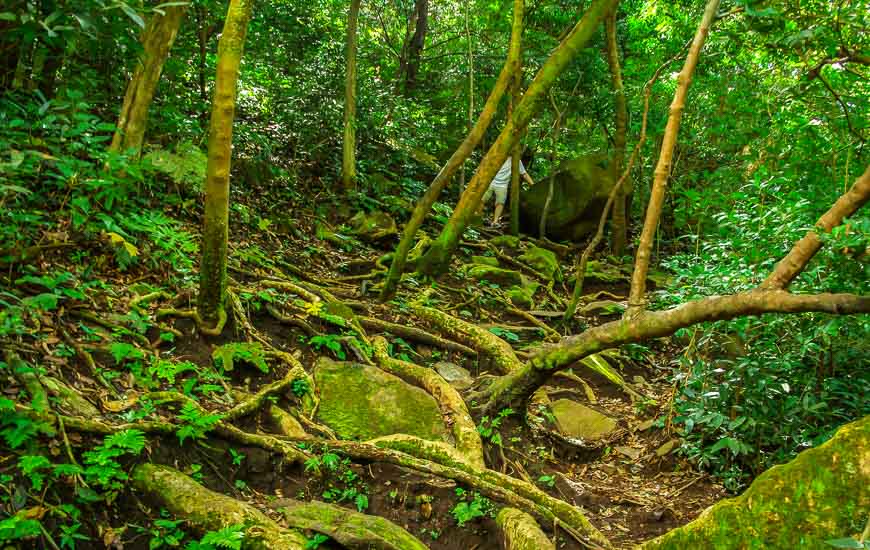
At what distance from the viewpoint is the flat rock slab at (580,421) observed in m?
6.16

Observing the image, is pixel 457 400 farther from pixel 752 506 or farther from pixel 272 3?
pixel 272 3

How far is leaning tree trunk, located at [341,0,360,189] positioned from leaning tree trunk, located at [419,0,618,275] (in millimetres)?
3753

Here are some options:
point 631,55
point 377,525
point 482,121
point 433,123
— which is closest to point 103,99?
point 482,121

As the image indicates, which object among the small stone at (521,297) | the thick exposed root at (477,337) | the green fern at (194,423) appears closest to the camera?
the green fern at (194,423)

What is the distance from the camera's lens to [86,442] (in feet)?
11.4

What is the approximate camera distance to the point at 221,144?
465 centimetres

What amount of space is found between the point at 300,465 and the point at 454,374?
8.24ft

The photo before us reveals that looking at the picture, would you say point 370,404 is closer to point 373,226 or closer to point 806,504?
point 806,504

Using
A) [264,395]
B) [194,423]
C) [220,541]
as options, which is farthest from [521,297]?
[220,541]

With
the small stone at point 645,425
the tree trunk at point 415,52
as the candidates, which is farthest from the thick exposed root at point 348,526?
the tree trunk at point 415,52

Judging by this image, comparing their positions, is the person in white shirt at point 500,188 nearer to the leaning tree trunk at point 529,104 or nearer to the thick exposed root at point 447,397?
the leaning tree trunk at point 529,104

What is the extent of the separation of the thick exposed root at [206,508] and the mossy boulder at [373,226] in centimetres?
641

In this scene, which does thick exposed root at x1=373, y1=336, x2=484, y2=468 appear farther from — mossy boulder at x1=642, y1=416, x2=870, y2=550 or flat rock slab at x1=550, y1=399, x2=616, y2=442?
mossy boulder at x1=642, y1=416, x2=870, y2=550

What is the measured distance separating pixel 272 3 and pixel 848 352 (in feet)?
32.9
